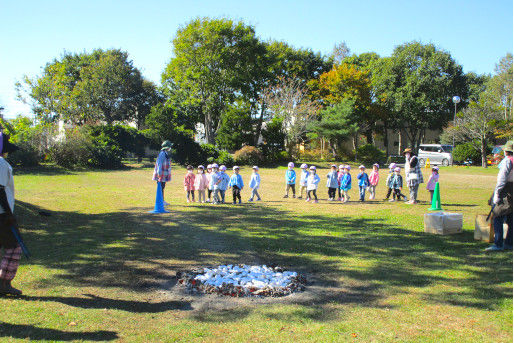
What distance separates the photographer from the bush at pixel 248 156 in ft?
107

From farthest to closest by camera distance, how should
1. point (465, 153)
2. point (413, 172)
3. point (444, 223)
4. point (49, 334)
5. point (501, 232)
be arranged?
point (465, 153) → point (413, 172) → point (444, 223) → point (501, 232) → point (49, 334)

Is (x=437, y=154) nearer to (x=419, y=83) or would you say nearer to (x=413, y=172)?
(x=419, y=83)

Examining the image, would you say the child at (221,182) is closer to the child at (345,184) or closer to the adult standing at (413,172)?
the child at (345,184)

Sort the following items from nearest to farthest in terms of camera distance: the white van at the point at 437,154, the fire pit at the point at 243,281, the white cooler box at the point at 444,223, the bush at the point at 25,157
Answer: the fire pit at the point at 243,281
the white cooler box at the point at 444,223
the bush at the point at 25,157
the white van at the point at 437,154

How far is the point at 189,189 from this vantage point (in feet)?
45.6

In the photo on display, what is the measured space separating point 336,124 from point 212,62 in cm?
1206

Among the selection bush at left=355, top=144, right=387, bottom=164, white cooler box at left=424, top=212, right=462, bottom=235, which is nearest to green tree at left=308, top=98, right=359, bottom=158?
bush at left=355, top=144, right=387, bottom=164

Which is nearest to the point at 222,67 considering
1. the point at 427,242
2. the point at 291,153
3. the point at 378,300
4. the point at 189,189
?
the point at 291,153

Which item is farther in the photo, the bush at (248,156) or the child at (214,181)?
the bush at (248,156)

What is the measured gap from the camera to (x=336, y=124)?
37.0 metres

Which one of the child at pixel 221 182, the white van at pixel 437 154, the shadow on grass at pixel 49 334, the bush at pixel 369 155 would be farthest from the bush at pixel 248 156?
the shadow on grass at pixel 49 334

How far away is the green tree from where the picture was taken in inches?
1452

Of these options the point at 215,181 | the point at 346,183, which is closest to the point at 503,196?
the point at 346,183

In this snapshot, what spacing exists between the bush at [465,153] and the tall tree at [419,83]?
27.9 feet
